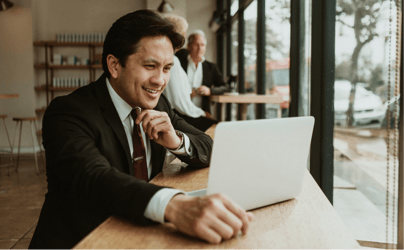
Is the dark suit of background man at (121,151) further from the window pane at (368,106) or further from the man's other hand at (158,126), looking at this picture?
the window pane at (368,106)

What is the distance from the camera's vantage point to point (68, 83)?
802 centimetres

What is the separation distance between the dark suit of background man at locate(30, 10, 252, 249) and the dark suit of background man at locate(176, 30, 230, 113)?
2329 millimetres

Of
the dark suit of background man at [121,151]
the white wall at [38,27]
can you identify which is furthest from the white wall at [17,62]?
the dark suit of background man at [121,151]

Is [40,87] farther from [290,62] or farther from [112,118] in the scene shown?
[112,118]

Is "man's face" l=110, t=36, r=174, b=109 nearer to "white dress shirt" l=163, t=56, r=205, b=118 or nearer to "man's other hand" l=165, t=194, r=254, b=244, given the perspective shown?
"man's other hand" l=165, t=194, r=254, b=244

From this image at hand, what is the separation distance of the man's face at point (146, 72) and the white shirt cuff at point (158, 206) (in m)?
0.62

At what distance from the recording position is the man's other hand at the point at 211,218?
71cm

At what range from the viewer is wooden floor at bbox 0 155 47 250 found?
116 inches

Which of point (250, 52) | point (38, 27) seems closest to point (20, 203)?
point (250, 52)

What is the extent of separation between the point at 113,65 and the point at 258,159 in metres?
0.79

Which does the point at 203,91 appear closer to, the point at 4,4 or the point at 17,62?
the point at 4,4

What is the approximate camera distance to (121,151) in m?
1.25

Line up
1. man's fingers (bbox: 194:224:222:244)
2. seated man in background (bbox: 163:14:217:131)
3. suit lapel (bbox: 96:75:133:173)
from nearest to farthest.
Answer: man's fingers (bbox: 194:224:222:244), suit lapel (bbox: 96:75:133:173), seated man in background (bbox: 163:14:217:131)

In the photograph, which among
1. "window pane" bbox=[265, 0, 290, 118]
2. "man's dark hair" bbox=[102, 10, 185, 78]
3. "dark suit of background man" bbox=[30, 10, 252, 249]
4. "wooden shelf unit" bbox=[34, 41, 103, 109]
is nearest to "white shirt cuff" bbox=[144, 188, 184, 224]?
"dark suit of background man" bbox=[30, 10, 252, 249]
